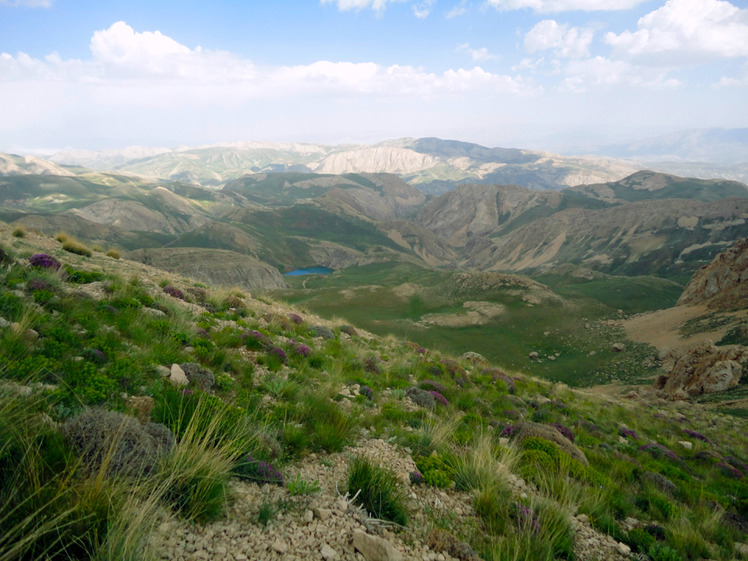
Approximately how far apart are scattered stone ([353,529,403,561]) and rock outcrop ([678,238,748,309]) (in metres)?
51.2

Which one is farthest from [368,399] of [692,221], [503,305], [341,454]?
[692,221]

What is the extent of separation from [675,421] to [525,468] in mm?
16975

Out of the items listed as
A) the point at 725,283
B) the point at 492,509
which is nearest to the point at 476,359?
the point at 492,509

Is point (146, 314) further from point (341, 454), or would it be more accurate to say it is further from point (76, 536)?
point (76, 536)

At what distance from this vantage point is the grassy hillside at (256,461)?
9.45 feet

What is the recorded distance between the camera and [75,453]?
3162 millimetres

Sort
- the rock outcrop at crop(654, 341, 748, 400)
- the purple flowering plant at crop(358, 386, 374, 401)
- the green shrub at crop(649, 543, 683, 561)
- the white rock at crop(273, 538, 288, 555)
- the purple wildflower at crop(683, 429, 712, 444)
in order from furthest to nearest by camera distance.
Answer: the rock outcrop at crop(654, 341, 748, 400), the purple wildflower at crop(683, 429, 712, 444), the purple flowering plant at crop(358, 386, 374, 401), the green shrub at crop(649, 543, 683, 561), the white rock at crop(273, 538, 288, 555)

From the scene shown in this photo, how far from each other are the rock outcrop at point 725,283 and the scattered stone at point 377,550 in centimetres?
5124

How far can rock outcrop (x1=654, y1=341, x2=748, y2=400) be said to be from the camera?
24531 millimetres

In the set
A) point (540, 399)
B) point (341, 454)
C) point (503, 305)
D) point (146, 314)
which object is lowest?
point (503, 305)

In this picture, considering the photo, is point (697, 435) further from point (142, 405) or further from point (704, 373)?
point (142, 405)

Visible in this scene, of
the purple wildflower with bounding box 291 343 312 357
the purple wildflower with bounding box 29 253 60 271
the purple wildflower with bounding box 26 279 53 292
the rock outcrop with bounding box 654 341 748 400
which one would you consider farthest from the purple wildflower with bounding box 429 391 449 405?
the rock outcrop with bounding box 654 341 748 400

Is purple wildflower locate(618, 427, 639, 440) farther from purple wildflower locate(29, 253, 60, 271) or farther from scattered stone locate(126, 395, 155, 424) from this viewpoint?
purple wildflower locate(29, 253, 60, 271)

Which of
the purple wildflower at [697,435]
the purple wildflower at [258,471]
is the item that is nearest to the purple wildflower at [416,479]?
the purple wildflower at [258,471]
